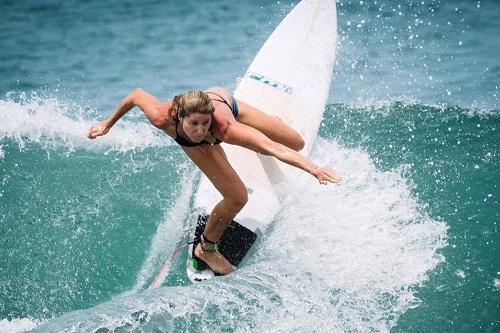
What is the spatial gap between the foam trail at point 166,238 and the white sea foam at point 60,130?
5.27ft

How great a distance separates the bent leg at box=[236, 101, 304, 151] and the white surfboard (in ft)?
1.56

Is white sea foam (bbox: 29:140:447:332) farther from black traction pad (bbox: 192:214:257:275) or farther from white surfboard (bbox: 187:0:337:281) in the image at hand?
white surfboard (bbox: 187:0:337:281)

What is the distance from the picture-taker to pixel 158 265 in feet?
18.4

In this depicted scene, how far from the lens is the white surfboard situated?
5781 mm

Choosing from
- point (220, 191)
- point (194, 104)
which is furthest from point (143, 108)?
point (220, 191)

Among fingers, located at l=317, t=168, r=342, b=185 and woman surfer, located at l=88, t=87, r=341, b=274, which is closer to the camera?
fingers, located at l=317, t=168, r=342, b=185

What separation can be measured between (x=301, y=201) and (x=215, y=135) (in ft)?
5.97

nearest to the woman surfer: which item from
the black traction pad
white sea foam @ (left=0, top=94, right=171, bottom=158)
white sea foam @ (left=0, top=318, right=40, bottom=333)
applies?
the black traction pad

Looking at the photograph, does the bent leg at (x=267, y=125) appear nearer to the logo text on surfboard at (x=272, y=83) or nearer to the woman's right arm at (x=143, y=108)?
the woman's right arm at (x=143, y=108)

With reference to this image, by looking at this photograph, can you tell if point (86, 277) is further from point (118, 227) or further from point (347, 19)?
point (347, 19)

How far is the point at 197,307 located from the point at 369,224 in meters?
1.98

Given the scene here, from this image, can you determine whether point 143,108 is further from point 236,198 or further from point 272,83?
point 272,83

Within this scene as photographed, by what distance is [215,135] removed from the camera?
439 centimetres

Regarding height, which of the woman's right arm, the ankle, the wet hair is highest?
the wet hair
